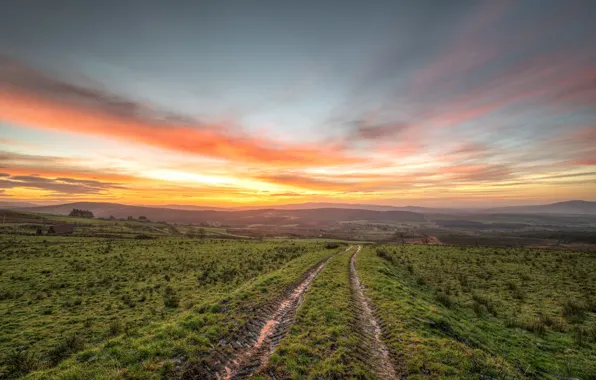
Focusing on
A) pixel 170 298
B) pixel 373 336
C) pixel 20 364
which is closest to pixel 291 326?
pixel 373 336

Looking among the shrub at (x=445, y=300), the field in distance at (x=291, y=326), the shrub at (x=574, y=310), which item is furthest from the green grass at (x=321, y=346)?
the shrub at (x=574, y=310)

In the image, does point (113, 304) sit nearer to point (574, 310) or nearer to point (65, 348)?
point (65, 348)

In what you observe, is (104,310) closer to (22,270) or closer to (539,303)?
(22,270)

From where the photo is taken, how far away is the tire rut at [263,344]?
9.47m

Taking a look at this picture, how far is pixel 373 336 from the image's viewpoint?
519 inches

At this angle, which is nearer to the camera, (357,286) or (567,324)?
(567,324)

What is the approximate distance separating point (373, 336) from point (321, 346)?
11.3 feet

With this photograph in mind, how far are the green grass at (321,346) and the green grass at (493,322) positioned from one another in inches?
84.0

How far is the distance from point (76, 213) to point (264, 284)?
248 meters

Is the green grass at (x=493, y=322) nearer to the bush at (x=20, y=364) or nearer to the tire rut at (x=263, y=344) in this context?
the tire rut at (x=263, y=344)

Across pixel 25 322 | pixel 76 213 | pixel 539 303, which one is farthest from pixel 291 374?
pixel 76 213

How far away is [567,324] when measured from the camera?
1775 centimetres

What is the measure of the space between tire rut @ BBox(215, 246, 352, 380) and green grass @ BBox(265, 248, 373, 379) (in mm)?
497

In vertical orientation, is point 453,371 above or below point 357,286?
above
